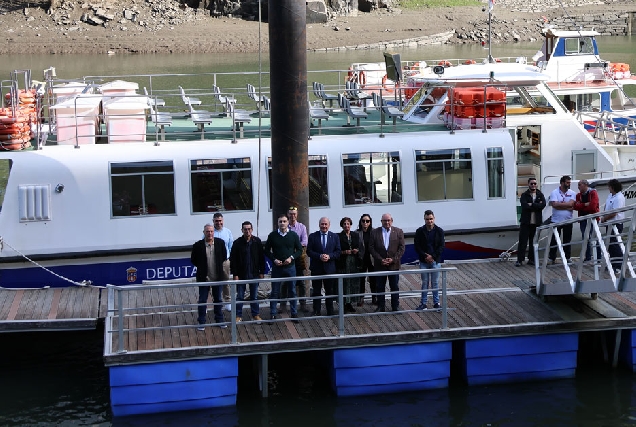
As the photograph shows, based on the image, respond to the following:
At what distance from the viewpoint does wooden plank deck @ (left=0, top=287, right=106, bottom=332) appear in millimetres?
16344

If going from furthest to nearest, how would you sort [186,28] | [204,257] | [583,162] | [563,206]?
1. [186,28]
2. [583,162]
3. [563,206]
4. [204,257]

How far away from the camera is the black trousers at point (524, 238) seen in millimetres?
18859

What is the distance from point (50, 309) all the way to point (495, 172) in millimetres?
8396

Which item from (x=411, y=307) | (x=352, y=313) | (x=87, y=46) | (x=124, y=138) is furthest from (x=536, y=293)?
(x=87, y=46)

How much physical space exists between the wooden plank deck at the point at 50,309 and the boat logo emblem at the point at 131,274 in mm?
676

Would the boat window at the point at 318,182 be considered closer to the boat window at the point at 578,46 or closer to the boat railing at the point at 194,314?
the boat railing at the point at 194,314

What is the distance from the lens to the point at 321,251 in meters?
16.0

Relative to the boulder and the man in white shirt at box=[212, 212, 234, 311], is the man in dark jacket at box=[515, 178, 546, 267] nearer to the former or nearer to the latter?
the man in white shirt at box=[212, 212, 234, 311]

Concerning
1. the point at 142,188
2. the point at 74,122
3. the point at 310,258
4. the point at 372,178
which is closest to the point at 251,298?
the point at 310,258

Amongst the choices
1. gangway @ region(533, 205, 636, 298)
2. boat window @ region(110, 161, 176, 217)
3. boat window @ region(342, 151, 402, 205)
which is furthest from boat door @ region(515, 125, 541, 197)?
boat window @ region(110, 161, 176, 217)

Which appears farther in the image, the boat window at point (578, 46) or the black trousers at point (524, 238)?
the boat window at point (578, 46)

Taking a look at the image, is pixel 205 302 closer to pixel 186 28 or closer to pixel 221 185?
pixel 221 185

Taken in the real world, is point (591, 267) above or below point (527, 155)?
below

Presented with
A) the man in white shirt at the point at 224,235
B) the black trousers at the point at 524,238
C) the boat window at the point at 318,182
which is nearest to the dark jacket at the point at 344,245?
the man in white shirt at the point at 224,235
